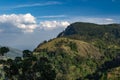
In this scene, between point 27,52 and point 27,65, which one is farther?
point 27,52

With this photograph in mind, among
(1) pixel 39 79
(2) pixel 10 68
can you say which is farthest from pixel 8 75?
(1) pixel 39 79

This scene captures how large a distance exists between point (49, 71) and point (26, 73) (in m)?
9.13

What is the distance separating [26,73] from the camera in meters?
132

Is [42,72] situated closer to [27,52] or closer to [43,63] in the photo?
[43,63]

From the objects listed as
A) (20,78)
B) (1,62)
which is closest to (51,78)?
(20,78)

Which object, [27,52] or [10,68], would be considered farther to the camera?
[27,52]

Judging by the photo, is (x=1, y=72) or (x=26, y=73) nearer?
(x=26, y=73)

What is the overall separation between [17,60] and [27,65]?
27.4 feet

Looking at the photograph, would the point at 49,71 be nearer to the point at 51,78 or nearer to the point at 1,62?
the point at 51,78

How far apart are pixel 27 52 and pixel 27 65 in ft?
38.7

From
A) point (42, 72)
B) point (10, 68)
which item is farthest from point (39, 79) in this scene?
point (10, 68)

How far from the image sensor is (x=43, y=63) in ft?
429

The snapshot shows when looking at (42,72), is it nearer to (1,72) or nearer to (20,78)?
(20,78)

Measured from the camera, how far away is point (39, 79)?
424ft
